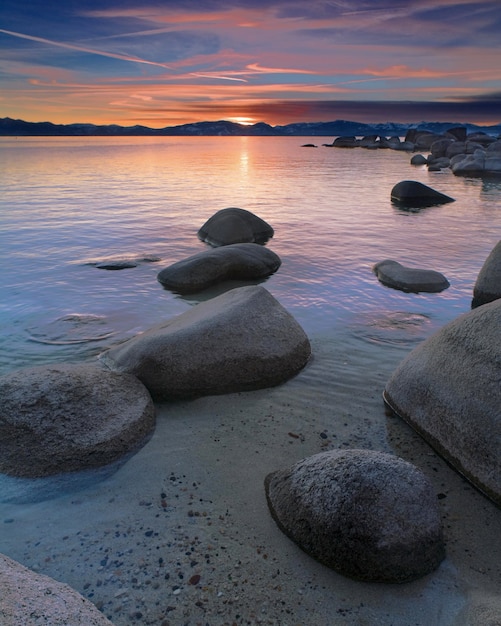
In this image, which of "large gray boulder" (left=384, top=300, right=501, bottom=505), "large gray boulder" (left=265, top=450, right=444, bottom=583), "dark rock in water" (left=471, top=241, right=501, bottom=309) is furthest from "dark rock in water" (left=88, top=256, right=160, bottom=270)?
"large gray boulder" (left=265, top=450, right=444, bottom=583)

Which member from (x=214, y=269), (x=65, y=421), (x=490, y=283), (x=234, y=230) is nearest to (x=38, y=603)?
(x=65, y=421)

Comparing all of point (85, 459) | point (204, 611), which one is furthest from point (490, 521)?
point (85, 459)

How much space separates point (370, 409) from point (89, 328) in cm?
456

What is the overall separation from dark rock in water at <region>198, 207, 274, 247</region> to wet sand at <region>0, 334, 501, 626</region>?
29.0ft

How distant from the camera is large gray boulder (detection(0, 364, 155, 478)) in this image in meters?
4.28

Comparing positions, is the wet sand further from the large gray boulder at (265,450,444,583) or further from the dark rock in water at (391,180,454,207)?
the dark rock in water at (391,180,454,207)

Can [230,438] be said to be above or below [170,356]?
below

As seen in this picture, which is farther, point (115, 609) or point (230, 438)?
point (230, 438)

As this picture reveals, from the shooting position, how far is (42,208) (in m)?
20.3

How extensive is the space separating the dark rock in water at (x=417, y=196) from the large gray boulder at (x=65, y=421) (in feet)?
62.6

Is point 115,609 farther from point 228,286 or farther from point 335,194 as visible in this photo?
point 335,194

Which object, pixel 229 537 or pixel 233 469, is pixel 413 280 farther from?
pixel 229 537

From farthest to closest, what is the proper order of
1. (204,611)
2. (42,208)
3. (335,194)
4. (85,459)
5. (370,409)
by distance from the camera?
(335,194)
(42,208)
(370,409)
(85,459)
(204,611)

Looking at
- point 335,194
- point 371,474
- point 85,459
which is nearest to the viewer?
point 371,474
